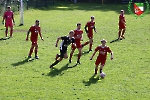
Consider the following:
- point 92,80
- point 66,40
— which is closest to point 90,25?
point 66,40

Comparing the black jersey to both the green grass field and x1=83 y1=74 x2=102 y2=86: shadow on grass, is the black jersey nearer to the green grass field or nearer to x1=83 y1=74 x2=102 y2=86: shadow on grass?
the green grass field

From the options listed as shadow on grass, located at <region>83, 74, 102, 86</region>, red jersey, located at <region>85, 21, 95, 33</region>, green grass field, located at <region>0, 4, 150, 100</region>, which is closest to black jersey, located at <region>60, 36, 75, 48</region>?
green grass field, located at <region>0, 4, 150, 100</region>

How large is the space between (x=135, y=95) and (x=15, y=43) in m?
12.5

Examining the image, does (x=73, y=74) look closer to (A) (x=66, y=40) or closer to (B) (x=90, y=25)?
(A) (x=66, y=40)

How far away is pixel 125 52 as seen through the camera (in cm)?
2292

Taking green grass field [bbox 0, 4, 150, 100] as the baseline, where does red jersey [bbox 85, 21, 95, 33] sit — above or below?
above

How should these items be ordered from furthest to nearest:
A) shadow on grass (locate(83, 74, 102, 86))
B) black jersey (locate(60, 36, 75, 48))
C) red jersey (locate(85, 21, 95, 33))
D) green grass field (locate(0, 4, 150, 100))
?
1. red jersey (locate(85, 21, 95, 33))
2. black jersey (locate(60, 36, 75, 48))
3. shadow on grass (locate(83, 74, 102, 86))
4. green grass field (locate(0, 4, 150, 100))

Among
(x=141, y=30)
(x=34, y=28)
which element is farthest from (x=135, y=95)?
(x=141, y=30)

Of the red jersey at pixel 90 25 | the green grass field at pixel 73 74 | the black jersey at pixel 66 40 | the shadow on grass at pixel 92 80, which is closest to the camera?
the green grass field at pixel 73 74

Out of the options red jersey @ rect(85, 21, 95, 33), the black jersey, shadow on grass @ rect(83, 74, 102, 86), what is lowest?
shadow on grass @ rect(83, 74, 102, 86)

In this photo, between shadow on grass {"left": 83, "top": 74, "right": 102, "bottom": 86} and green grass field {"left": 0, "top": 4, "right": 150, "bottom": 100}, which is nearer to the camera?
green grass field {"left": 0, "top": 4, "right": 150, "bottom": 100}

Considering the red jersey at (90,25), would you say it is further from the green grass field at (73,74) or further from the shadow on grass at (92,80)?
the shadow on grass at (92,80)

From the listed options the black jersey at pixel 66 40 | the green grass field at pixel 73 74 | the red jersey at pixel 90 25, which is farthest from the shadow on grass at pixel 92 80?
the red jersey at pixel 90 25

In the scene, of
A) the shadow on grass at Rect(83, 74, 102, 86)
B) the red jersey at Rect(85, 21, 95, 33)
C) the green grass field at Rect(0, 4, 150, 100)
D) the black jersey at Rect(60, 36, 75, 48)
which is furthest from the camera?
the red jersey at Rect(85, 21, 95, 33)
